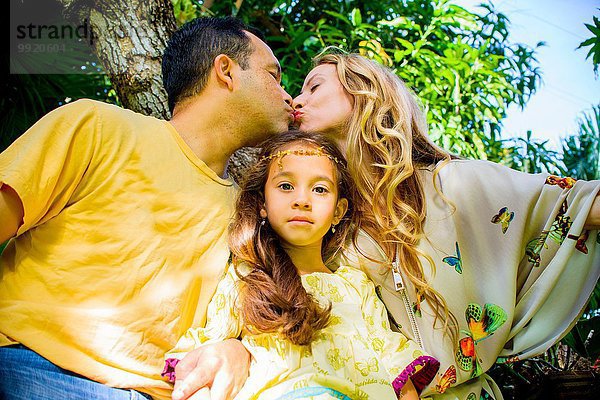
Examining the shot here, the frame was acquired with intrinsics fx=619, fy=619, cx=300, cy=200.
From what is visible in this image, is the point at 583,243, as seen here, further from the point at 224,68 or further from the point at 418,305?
the point at 224,68

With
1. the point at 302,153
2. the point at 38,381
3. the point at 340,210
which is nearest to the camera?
the point at 38,381

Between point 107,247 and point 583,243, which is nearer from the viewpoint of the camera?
point 107,247

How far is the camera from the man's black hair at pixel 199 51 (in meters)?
2.21

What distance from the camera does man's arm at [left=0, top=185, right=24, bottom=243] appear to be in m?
1.59

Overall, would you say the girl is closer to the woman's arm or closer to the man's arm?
the man's arm

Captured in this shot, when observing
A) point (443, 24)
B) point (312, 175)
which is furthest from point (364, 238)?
point (443, 24)

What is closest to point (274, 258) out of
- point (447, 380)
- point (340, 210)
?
point (340, 210)

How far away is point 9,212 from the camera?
5.25 ft

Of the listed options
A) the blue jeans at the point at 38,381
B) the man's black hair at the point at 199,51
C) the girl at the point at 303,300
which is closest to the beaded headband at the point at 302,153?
the girl at the point at 303,300

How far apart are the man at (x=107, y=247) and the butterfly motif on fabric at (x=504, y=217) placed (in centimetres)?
90

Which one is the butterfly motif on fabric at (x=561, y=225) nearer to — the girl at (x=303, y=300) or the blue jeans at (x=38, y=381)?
the girl at (x=303, y=300)

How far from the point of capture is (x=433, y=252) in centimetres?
210

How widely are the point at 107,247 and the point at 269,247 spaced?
492mm

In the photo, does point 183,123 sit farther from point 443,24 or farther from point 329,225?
point 443,24
